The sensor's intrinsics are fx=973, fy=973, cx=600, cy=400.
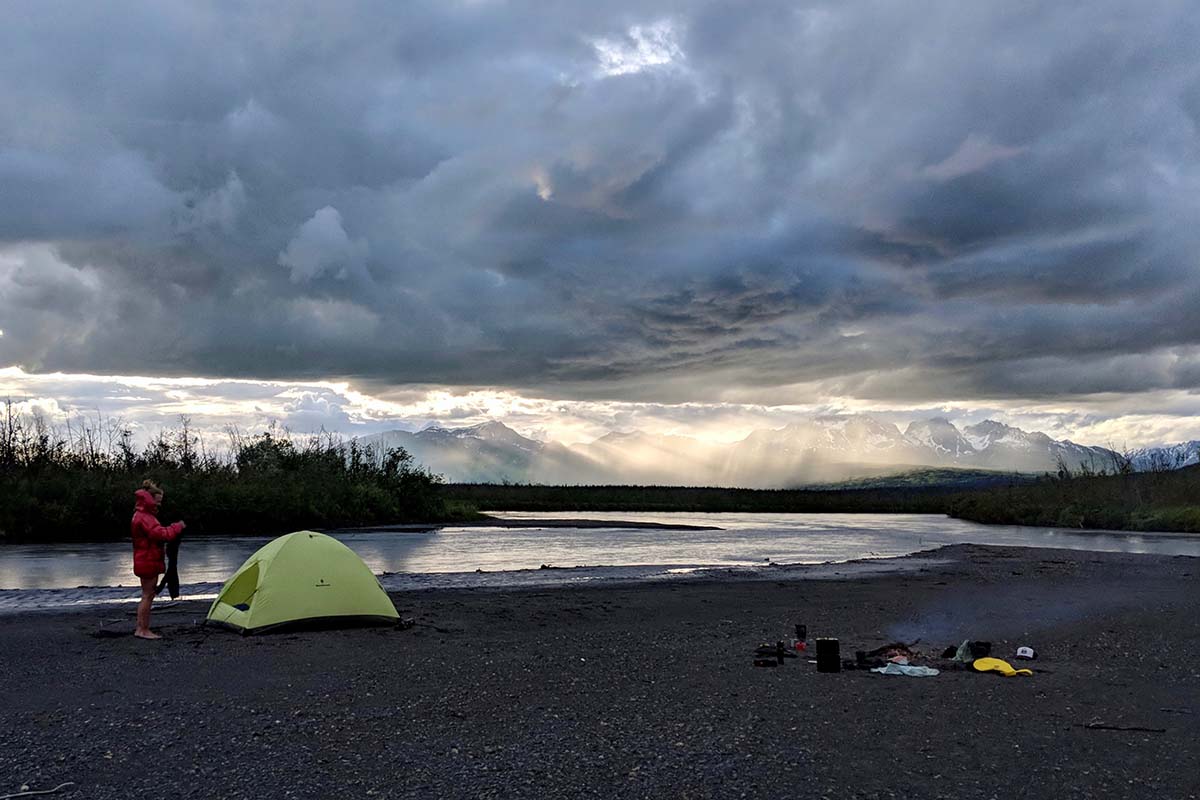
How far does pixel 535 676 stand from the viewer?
11.9 meters

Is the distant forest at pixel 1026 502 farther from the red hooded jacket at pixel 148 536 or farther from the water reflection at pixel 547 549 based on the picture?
the red hooded jacket at pixel 148 536

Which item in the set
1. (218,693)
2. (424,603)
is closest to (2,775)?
(218,693)

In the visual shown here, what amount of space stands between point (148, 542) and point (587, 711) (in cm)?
746

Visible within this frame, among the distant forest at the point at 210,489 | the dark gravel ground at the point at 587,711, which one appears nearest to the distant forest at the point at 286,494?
the distant forest at the point at 210,489

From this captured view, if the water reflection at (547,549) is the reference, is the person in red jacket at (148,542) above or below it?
above

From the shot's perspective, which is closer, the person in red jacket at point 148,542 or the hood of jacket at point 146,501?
the person in red jacket at point 148,542

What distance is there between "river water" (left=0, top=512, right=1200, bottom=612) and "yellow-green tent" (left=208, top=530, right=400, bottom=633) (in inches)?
217

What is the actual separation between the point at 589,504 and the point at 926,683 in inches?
3426

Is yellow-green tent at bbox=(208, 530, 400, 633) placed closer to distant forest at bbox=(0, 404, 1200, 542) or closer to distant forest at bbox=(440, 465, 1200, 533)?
distant forest at bbox=(0, 404, 1200, 542)

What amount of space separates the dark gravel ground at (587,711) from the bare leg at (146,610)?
32 centimetres

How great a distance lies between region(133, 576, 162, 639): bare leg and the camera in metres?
13.8

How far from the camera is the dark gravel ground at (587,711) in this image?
7613 mm

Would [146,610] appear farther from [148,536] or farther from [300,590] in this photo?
[300,590]

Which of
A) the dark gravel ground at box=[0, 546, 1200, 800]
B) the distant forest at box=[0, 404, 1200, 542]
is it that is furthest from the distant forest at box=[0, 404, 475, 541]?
the dark gravel ground at box=[0, 546, 1200, 800]
